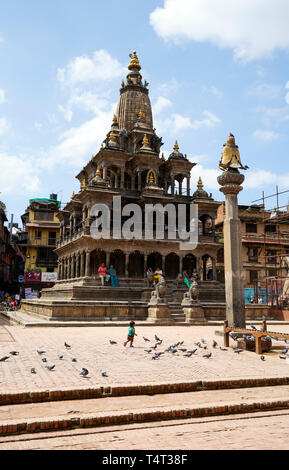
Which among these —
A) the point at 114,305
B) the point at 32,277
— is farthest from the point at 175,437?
the point at 32,277

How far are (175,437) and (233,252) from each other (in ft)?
33.3

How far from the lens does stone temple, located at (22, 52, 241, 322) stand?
25.6 m

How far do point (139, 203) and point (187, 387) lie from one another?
91.2 ft

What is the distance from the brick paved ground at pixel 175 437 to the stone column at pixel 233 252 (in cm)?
845

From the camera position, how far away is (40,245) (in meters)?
56.6

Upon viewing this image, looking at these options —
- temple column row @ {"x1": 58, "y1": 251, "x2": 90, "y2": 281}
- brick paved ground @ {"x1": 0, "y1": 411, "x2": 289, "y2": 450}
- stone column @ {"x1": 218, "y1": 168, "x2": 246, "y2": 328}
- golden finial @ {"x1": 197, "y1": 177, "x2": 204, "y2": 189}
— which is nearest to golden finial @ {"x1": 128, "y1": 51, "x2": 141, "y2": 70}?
golden finial @ {"x1": 197, "y1": 177, "x2": 204, "y2": 189}

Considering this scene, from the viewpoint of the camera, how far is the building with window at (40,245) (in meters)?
54.2

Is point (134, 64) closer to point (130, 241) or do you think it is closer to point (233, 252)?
point (130, 241)

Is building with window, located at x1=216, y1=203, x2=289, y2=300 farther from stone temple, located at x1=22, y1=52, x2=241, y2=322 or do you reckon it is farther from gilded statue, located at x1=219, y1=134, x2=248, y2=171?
gilded statue, located at x1=219, y1=134, x2=248, y2=171

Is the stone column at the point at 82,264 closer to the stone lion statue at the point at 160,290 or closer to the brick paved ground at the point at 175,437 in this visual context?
the stone lion statue at the point at 160,290

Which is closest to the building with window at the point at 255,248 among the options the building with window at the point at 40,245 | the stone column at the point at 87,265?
the stone column at the point at 87,265

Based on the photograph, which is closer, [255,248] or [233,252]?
[233,252]
